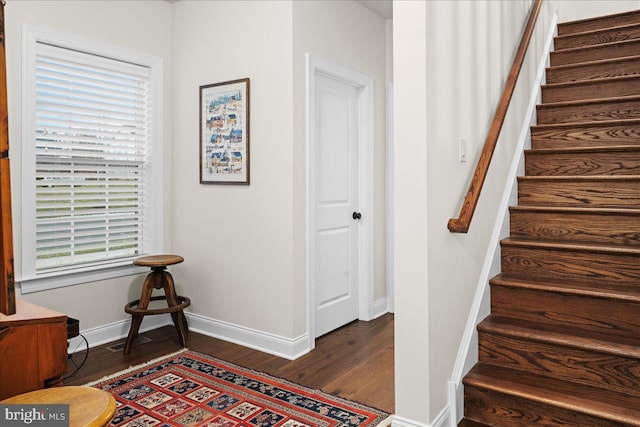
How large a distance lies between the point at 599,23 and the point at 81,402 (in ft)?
14.9

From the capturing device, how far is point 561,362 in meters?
2.03

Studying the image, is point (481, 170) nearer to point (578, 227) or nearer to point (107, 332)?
point (578, 227)

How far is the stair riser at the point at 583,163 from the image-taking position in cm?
264

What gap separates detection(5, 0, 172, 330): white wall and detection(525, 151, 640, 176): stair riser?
2.75m

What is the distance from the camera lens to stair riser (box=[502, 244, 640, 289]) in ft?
7.30

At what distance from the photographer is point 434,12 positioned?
196 centimetres

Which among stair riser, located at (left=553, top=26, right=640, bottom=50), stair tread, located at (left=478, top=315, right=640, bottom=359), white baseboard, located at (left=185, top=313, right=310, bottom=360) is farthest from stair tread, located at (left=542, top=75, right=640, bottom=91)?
white baseboard, located at (left=185, top=313, right=310, bottom=360)

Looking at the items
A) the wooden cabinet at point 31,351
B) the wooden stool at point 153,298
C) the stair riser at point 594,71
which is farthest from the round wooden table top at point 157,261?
the stair riser at point 594,71

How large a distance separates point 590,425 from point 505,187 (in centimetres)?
139

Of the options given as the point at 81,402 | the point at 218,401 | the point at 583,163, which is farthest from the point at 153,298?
the point at 583,163

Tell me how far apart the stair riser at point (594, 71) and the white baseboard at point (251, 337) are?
2.74 meters

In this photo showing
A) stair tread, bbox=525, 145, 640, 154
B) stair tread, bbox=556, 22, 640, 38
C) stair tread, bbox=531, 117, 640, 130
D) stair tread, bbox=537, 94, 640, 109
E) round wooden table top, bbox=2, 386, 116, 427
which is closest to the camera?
round wooden table top, bbox=2, 386, 116, 427

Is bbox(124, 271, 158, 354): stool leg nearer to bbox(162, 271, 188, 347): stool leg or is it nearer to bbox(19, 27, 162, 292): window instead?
bbox(162, 271, 188, 347): stool leg

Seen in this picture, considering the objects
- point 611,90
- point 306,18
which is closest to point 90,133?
point 306,18
